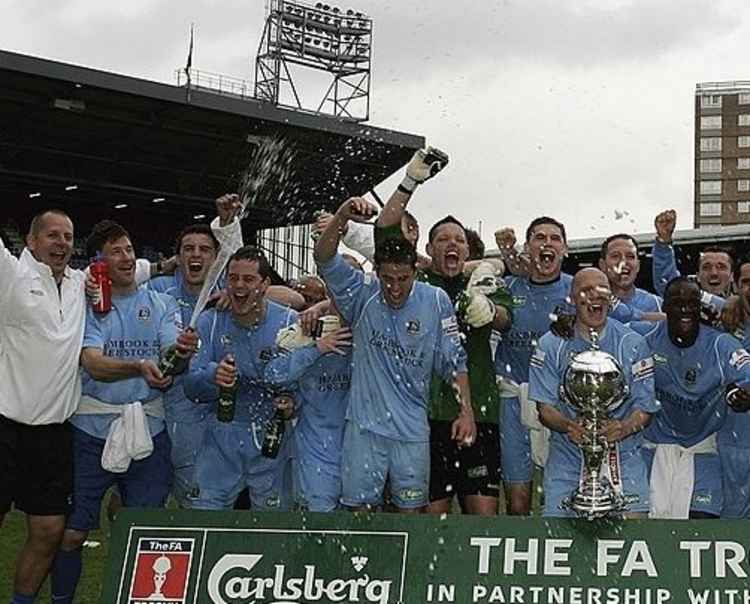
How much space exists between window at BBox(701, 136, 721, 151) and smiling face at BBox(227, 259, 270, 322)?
6752 cm

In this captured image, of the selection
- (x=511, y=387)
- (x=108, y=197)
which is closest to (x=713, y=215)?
(x=108, y=197)

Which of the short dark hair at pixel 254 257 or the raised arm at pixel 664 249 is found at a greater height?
the raised arm at pixel 664 249

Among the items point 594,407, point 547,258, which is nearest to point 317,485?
point 547,258

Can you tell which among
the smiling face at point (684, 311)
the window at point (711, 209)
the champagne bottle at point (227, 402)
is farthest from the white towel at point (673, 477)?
the window at point (711, 209)

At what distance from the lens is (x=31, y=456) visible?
4512 mm

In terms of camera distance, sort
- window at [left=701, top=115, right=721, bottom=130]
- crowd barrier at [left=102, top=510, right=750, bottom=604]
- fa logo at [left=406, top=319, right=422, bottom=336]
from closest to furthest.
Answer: crowd barrier at [left=102, top=510, right=750, bottom=604] < fa logo at [left=406, top=319, right=422, bottom=336] < window at [left=701, top=115, right=721, bottom=130]

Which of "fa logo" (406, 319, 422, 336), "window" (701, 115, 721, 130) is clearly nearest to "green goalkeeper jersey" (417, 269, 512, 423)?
"fa logo" (406, 319, 422, 336)

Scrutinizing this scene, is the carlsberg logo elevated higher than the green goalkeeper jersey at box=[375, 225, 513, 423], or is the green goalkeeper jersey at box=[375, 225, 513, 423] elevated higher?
the green goalkeeper jersey at box=[375, 225, 513, 423]

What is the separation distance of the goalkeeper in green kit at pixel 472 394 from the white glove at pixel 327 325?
52 cm

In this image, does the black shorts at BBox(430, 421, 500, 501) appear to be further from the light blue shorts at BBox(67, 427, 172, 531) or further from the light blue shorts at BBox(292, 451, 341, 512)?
the light blue shorts at BBox(67, 427, 172, 531)

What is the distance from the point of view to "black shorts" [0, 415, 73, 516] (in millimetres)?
4480

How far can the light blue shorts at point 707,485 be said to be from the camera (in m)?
4.47

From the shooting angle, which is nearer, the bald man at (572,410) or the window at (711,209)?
the bald man at (572,410)

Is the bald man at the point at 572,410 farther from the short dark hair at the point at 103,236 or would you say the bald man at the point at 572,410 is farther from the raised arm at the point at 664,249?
the short dark hair at the point at 103,236
